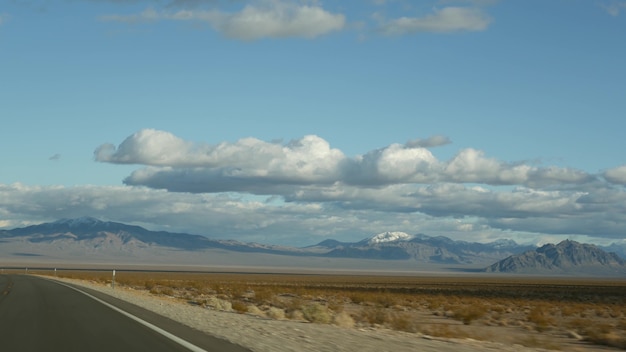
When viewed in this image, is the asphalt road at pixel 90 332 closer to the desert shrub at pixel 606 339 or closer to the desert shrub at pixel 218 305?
the desert shrub at pixel 218 305

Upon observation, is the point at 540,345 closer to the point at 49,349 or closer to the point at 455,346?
the point at 455,346

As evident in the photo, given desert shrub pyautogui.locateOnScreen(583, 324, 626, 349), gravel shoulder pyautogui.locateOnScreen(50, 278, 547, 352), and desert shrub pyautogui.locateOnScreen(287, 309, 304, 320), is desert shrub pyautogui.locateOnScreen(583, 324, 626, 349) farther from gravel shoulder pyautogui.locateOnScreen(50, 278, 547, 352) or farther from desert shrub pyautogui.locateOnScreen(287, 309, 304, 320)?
desert shrub pyautogui.locateOnScreen(287, 309, 304, 320)

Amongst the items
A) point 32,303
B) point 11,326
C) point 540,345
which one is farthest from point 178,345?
point 32,303

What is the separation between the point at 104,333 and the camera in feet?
51.4

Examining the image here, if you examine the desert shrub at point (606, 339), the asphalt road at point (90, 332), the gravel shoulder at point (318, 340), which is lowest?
the desert shrub at point (606, 339)

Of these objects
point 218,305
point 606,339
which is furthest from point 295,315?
point 606,339

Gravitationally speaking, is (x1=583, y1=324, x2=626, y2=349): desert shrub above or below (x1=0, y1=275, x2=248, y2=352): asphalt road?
below

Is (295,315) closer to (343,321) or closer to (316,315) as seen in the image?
(316,315)

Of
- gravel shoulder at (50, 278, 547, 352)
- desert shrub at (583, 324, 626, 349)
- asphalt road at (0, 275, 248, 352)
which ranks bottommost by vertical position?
desert shrub at (583, 324, 626, 349)

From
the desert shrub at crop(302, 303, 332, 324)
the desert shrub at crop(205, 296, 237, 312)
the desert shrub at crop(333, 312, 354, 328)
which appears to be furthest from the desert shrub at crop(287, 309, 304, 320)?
the desert shrub at crop(205, 296, 237, 312)

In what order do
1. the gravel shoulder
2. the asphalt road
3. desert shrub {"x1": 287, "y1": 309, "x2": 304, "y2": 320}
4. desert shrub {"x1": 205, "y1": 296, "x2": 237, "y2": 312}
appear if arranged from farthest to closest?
desert shrub {"x1": 205, "y1": 296, "x2": 237, "y2": 312}, desert shrub {"x1": 287, "y1": 309, "x2": 304, "y2": 320}, the gravel shoulder, the asphalt road

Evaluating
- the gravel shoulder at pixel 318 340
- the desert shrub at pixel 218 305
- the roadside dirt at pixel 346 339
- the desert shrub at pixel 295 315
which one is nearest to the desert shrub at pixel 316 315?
the desert shrub at pixel 295 315

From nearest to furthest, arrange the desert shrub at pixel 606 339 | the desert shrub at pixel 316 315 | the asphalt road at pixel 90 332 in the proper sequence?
the asphalt road at pixel 90 332 → the desert shrub at pixel 606 339 → the desert shrub at pixel 316 315

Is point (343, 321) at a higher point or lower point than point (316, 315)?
lower
